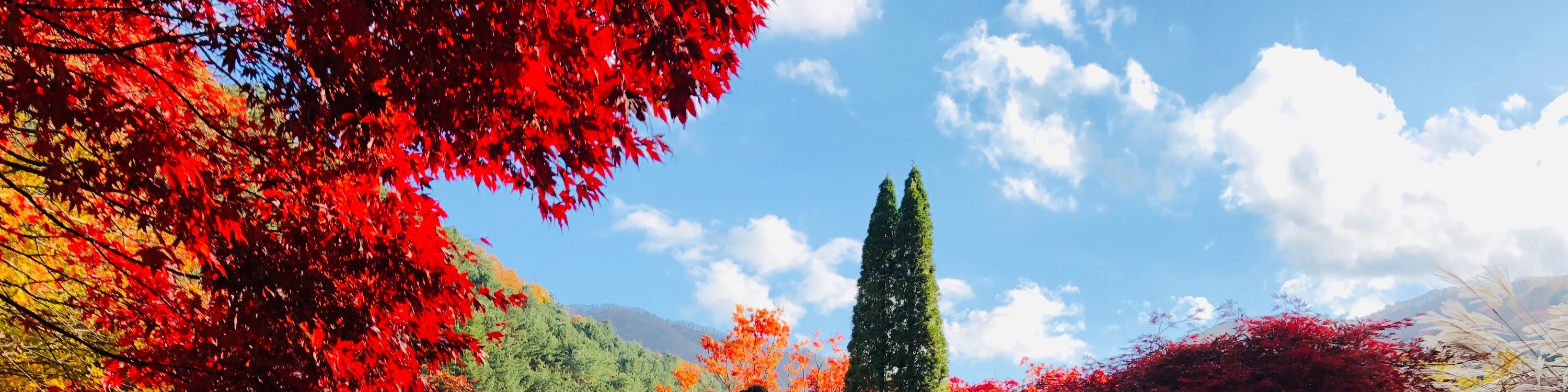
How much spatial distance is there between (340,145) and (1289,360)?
10.4 metres

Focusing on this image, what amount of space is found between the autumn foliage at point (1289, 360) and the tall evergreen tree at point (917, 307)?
9.84 feet

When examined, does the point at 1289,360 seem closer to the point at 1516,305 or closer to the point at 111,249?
the point at 1516,305

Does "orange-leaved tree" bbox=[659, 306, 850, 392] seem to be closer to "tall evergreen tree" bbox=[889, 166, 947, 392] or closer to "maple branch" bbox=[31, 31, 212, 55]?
"tall evergreen tree" bbox=[889, 166, 947, 392]

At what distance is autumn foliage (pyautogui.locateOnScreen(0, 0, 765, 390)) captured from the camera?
275 centimetres

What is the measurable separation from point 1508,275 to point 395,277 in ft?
26.3

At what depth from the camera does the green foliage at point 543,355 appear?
2208 cm

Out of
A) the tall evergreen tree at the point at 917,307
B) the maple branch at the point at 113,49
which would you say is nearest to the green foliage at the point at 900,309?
the tall evergreen tree at the point at 917,307

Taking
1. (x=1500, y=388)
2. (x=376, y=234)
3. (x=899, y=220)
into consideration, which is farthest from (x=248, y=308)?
(x=899, y=220)

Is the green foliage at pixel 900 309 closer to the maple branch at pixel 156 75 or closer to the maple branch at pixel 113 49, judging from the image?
the maple branch at pixel 156 75

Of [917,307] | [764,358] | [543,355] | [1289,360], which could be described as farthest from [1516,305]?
[543,355]

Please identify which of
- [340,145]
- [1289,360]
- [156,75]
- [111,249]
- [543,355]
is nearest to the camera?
[156,75]

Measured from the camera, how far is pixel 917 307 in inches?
526

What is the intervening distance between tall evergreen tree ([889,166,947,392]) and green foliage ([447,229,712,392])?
28.5 ft

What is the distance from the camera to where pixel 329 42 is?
9.41 ft
